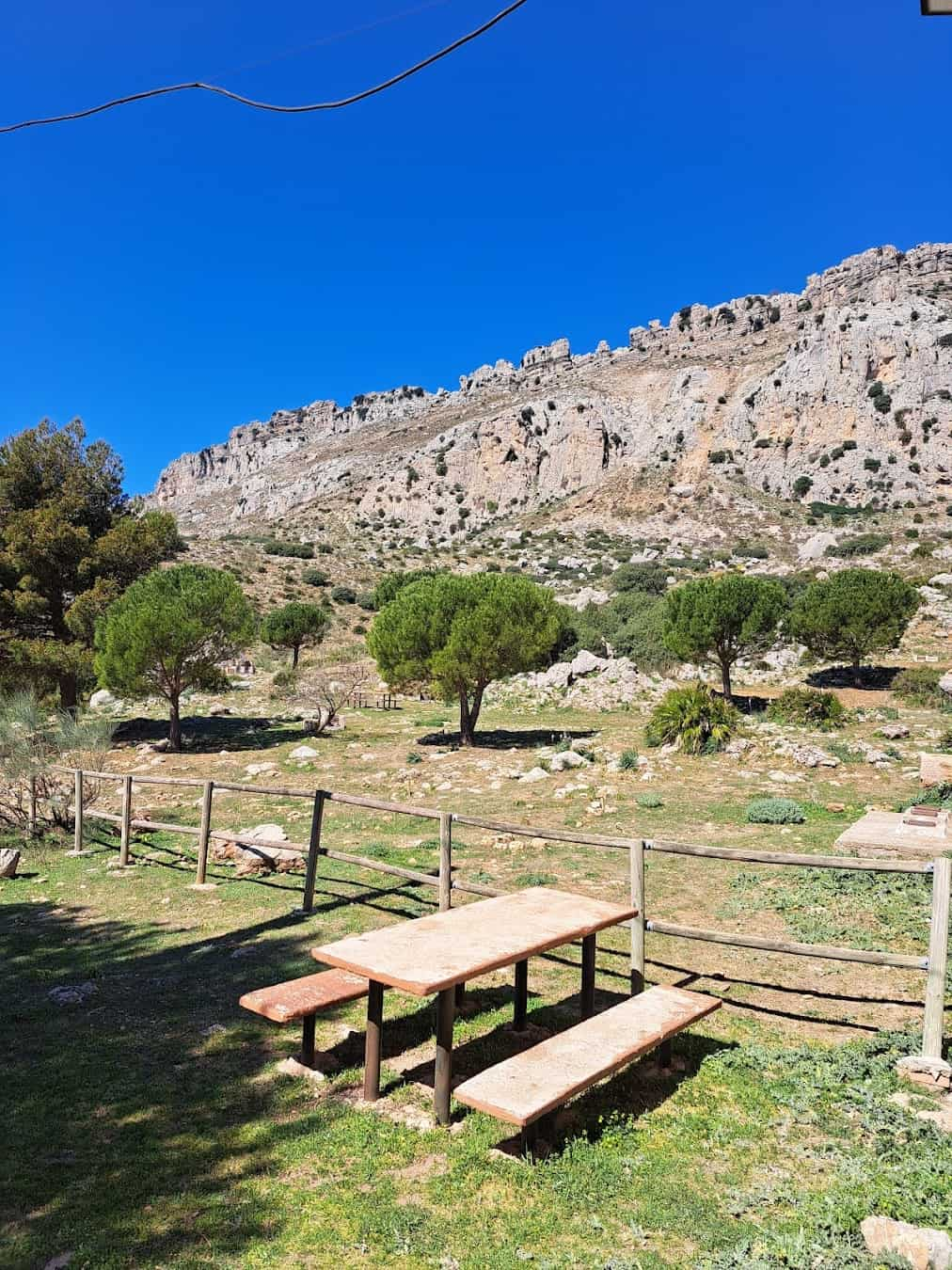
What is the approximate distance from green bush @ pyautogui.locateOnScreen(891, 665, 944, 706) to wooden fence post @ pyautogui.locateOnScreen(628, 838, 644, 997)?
22.2m

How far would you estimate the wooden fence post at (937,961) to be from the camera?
15.2 feet

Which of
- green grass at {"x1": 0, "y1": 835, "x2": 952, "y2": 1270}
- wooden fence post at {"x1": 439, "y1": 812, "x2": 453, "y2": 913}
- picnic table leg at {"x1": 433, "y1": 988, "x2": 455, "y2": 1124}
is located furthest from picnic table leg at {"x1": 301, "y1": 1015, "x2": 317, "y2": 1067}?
wooden fence post at {"x1": 439, "y1": 812, "x2": 453, "y2": 913}

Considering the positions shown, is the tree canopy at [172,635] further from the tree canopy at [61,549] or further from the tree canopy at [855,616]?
the tree canopy at [855,616]

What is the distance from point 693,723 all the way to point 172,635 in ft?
47.8

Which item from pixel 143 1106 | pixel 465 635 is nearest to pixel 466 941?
pixel 143 1106

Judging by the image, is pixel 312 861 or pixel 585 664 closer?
pixel 312 861

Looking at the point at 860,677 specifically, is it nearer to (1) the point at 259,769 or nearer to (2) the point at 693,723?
(2) the point at 693,723

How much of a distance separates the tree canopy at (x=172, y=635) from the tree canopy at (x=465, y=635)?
14.9 ft

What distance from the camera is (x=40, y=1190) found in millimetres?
3580

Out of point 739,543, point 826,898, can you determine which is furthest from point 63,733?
point 739,543

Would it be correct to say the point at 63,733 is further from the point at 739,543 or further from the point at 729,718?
the point at 739,543

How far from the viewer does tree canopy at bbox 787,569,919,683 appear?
90.8 ft

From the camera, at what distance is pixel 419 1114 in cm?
423

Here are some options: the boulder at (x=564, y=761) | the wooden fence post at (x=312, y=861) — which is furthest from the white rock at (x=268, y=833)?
the boulder at (x=564, y=761)
